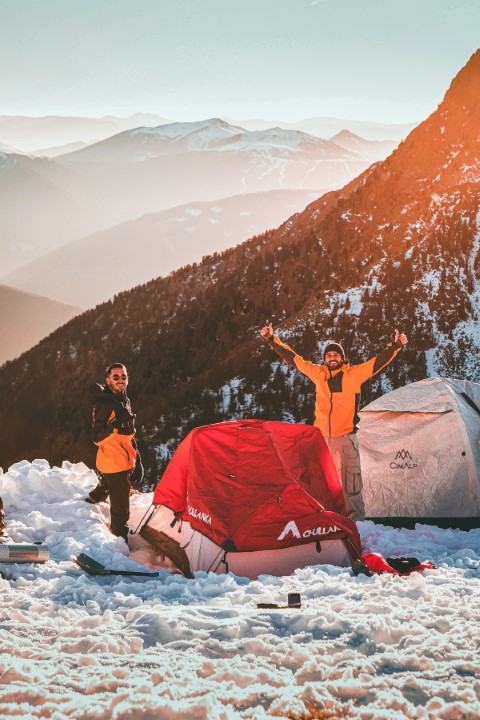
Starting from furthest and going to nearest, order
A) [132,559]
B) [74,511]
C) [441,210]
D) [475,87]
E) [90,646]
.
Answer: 1. [475,87]
2. [441,210]
3. [74,511]
4. [132,559]
5. [90,646]

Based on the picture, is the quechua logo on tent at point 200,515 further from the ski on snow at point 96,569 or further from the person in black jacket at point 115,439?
the person in black jacket at point 115,439

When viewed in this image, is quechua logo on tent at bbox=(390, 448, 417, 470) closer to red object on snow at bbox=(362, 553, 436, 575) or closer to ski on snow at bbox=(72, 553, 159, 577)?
red object on snow at bbox=(362, 553, 436, 575)

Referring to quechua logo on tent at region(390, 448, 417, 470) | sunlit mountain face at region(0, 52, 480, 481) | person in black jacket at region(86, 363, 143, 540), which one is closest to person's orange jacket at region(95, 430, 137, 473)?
person in black jacket at region(86, 363, 143, 540)

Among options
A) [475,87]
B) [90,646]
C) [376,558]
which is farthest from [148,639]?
[475,87]

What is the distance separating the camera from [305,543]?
728 cm

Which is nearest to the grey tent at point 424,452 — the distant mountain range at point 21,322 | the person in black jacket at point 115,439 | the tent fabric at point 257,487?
the tent fabric at point 257,487

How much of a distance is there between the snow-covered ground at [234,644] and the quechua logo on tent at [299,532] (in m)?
A: 0.47

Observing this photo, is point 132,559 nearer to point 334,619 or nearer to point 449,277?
point 334,619

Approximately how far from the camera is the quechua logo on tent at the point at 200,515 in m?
7.46

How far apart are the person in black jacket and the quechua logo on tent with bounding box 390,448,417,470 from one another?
4.28 metres

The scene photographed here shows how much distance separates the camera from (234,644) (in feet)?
15.8

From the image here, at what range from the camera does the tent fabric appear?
7.25 m

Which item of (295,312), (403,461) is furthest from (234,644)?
(295,312)

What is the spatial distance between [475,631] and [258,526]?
8.90ft
